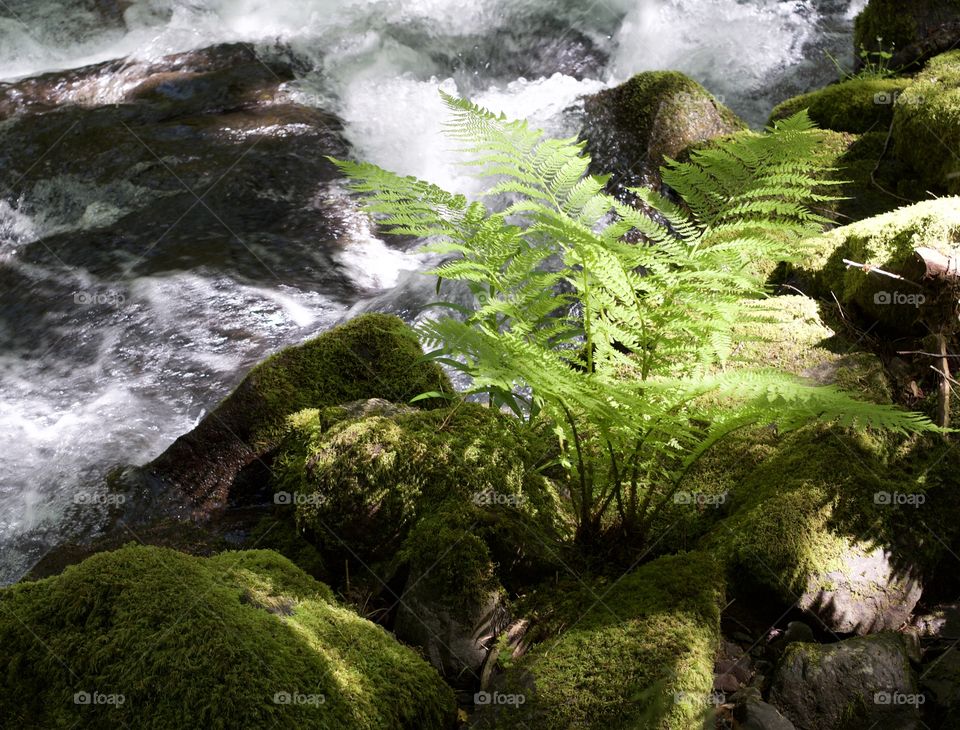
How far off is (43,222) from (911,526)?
293 inches

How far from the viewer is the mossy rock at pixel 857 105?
6.02 meters

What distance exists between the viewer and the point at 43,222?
7203 mm

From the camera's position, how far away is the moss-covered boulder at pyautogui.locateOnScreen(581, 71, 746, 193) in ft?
20.3

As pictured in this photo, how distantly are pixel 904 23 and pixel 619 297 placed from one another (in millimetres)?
6226

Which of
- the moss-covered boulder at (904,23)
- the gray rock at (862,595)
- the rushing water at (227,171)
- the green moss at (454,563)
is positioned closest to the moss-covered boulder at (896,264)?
the gray rock at (862,595)

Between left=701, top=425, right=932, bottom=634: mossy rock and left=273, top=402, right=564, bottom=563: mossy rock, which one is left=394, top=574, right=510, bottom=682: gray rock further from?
left=701, top=425, right=932, bottom=634: mossy rock

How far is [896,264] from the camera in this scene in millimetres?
3412

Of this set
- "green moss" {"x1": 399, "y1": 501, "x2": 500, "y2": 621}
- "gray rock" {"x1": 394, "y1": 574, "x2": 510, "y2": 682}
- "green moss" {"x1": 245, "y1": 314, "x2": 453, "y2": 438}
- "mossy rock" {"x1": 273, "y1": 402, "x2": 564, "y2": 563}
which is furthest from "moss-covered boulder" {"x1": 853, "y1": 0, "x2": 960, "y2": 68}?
"gray rock" {"x1": 394, "y1": 574, "x2": 510, "y2": 682}

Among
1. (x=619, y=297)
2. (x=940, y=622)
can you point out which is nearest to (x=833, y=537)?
(x=940, y=622)

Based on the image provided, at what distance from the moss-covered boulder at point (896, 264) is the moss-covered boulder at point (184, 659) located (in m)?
2.46

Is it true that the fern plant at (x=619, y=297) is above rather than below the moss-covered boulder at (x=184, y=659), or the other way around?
above

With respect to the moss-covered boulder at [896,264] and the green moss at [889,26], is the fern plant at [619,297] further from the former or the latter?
the green moss at [889,26]

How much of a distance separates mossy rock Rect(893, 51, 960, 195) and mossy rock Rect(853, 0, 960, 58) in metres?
1.88

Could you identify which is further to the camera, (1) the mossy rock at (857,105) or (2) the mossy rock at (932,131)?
(1) the mossy rock at (857,105)
